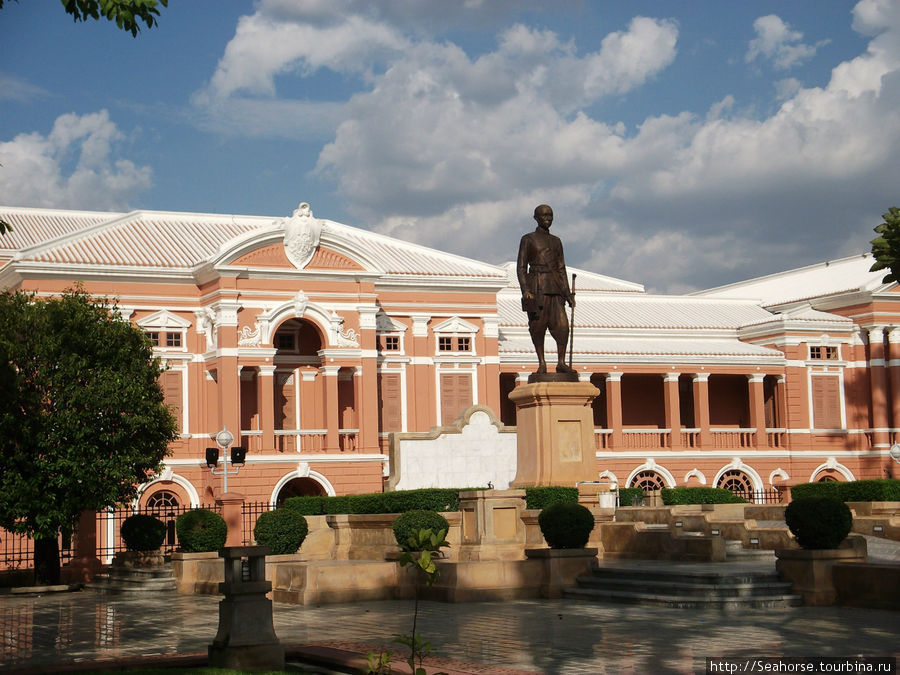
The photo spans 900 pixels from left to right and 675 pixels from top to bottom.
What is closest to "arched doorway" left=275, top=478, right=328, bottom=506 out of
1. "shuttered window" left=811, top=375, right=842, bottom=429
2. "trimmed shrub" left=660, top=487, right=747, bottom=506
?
"trimmed shrub" left=660, top=487, right=747, bottom=506

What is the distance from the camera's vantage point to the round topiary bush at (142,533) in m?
→ 30.6

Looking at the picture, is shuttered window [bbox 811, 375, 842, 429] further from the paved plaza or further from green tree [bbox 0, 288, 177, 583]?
the paved plaza

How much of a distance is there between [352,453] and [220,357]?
579 centimetres

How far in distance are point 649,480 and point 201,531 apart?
2748cm

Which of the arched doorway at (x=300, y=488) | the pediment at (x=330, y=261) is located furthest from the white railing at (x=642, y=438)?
the pediment at (x=330, y=261)

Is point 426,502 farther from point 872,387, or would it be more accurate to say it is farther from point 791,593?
point 872,387

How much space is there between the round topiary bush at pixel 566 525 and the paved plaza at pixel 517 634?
3.67 ft

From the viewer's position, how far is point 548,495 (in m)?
24.2

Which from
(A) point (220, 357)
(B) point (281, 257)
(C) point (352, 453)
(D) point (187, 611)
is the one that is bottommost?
(D) point (187, 611)

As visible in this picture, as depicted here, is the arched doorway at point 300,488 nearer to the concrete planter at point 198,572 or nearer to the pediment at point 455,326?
the pediment at point 455,326

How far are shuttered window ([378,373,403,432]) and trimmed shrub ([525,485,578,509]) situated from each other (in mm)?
21804

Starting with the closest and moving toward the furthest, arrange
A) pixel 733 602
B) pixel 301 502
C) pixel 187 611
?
pixel 733 602 → pixel 187 611 → pixel 301 502

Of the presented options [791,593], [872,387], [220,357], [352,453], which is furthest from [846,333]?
[791,593]

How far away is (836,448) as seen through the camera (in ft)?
171
